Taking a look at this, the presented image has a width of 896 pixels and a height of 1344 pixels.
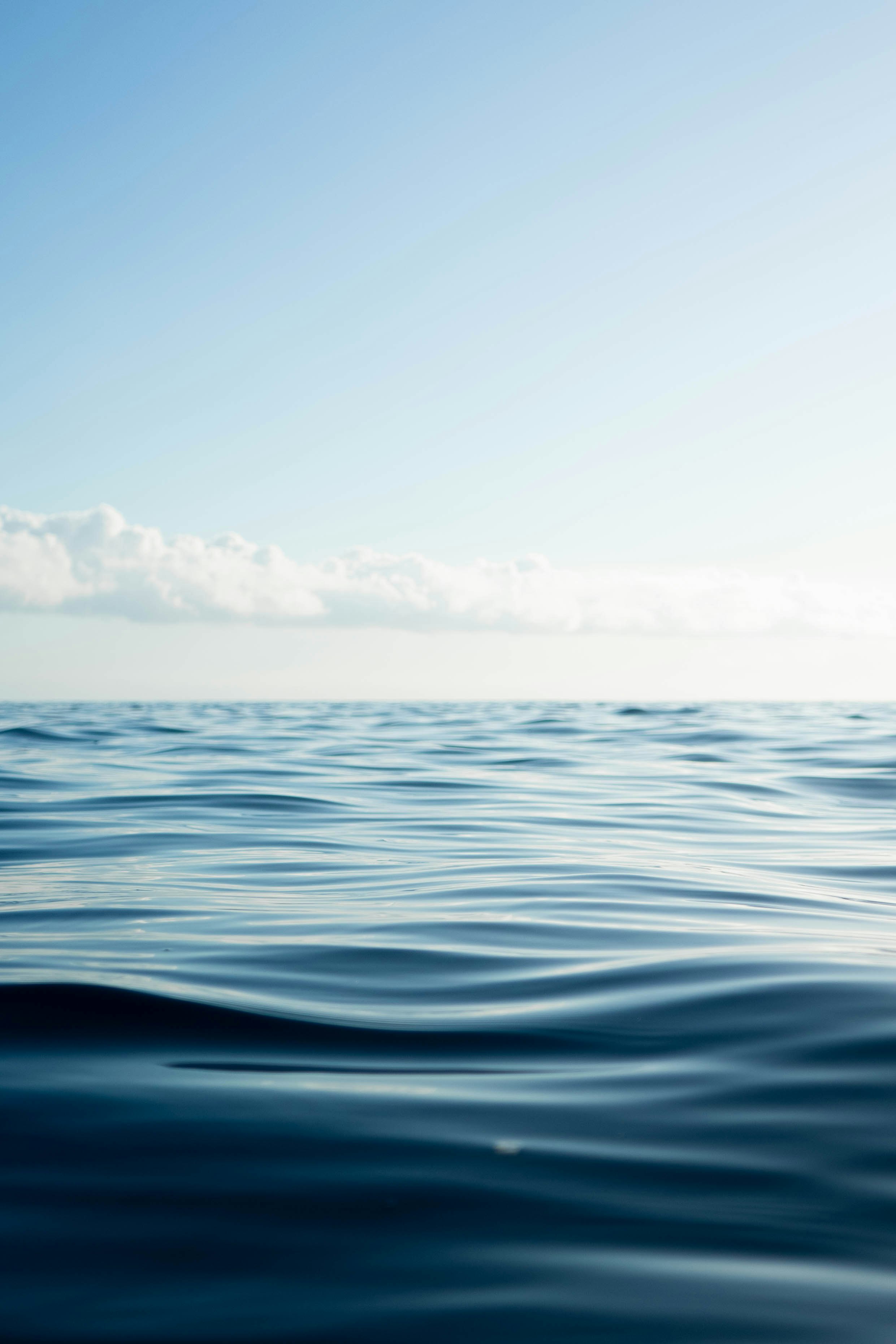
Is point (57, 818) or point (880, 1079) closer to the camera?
point (880, 1079)

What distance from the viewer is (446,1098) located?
2.25 m

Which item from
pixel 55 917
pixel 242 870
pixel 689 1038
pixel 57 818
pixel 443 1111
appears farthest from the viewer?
pixel 57 818

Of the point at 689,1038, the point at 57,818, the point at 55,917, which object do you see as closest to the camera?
the point at 689,1038

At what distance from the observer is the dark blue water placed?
4.88ft

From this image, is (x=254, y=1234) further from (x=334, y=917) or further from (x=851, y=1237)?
(x=334, y=917)

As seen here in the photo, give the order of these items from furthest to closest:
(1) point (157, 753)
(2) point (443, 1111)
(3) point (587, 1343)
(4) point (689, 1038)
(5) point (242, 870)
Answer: (1) point (157, 753)
(5) point (242, 870)
(4) point (689, 1038)
(2) point (443, 1111)
(3) point (587, 1343)

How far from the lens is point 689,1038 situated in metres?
2.66

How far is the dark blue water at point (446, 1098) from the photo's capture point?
58.6 inches

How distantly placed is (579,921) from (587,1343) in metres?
2.90

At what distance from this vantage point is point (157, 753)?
1578 centimetres

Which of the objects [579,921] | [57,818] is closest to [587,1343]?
[579,921]

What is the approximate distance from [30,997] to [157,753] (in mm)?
13288

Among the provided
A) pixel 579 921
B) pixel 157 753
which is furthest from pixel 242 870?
pixel 157 753

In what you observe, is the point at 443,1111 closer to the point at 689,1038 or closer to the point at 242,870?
the point at 689,1038
